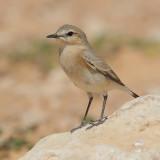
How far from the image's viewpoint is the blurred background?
14719 mm

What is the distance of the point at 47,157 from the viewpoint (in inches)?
321

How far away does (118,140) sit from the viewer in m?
8.22

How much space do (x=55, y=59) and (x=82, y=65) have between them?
8634 millimetres

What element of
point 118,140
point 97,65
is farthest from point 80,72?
point 118,140

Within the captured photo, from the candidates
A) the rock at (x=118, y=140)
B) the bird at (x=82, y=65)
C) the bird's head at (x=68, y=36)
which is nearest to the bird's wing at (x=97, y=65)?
the bird at (x=82, y=65)

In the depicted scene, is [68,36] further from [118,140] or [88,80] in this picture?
[118,140]

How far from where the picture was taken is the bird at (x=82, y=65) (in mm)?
9969

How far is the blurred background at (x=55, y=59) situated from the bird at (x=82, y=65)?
272 cm

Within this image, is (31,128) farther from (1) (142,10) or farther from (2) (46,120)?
(1) (142,10)

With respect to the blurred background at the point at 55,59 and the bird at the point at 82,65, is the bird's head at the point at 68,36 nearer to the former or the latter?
the bird at the point at 82,65

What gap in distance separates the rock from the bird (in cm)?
116

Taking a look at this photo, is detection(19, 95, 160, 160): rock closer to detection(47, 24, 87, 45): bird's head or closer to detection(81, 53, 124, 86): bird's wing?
detection(81, 53, 124, 86): bird's wing

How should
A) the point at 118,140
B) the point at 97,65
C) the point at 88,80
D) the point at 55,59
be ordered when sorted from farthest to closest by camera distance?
the point at 55,59 → the point at 97,65 → the point at 88,80 → the point at 118,140

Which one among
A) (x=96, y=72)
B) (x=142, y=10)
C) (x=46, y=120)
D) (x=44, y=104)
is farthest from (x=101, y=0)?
(x=96, y=72)
